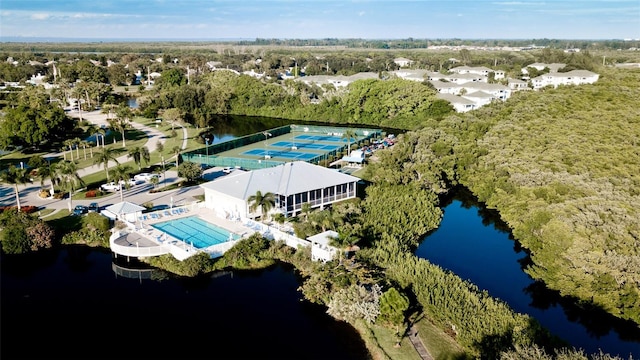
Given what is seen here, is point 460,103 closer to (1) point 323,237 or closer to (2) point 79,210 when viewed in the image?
(1) point 323,237

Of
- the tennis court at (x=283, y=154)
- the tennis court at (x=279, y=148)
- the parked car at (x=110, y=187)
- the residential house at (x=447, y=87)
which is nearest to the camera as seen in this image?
the parked car at (x=110, y=187)

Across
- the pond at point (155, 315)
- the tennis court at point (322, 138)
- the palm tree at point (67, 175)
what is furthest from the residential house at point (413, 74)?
the pond at point (155, 315)

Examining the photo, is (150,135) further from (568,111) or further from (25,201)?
(568,111)

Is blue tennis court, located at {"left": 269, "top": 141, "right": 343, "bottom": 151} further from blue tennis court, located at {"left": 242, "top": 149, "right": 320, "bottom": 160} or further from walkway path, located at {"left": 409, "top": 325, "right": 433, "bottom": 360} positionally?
walkway path, located at {"left": 409, "top": 325, "right": 433, "bottom": 360}

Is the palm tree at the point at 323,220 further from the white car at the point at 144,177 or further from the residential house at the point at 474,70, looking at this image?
the residential house at the point at 474,70

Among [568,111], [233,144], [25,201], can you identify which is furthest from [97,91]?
[568,111]

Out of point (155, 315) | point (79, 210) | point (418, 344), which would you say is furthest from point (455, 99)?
point (155, 315)
